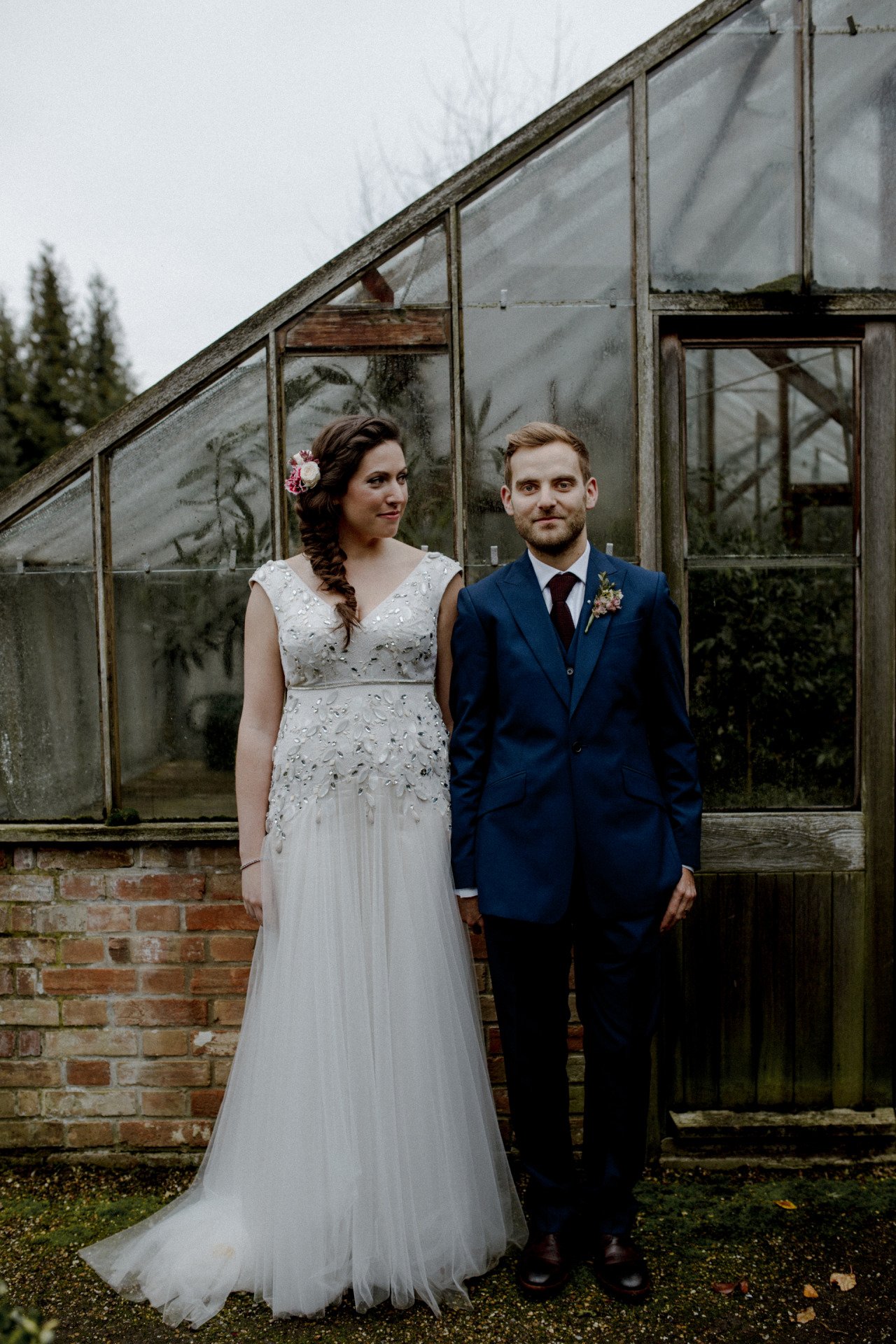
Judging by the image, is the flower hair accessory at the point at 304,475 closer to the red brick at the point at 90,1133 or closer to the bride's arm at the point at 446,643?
the bride's arm at the point at 446,643

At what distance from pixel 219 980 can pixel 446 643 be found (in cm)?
140

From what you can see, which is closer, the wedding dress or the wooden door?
the wedding dress

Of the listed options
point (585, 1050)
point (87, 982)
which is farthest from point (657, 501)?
point (87, 982)

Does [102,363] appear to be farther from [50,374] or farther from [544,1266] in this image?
[544,1266]

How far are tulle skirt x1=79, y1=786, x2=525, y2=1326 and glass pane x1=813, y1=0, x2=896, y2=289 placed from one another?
220 cm

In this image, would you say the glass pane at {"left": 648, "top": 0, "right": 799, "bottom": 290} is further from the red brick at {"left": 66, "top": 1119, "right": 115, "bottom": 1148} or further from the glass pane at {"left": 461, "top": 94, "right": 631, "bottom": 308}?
the red brick at {"left": 66, "top": 1119, "right": 115, "bottom": 1148}

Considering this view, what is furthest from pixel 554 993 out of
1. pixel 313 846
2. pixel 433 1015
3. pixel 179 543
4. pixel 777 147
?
pixel 777 147

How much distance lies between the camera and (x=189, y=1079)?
3.16 metres

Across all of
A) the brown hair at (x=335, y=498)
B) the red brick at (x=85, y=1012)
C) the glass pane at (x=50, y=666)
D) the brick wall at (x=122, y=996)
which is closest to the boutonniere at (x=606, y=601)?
the brown hair at (x=335, y=498)

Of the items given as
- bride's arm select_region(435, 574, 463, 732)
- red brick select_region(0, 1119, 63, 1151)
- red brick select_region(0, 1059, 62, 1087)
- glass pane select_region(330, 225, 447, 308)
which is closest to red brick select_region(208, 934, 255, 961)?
red brick select_region(0, 1059, 62, 1087)

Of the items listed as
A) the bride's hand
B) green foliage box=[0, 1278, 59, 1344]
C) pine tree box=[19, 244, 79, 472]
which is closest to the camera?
green foliage box=[0, 1278, 59, 1344]

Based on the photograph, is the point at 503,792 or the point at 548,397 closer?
the point at 503,792

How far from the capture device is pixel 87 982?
3.16m

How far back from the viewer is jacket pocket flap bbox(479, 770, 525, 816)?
2414 mm
